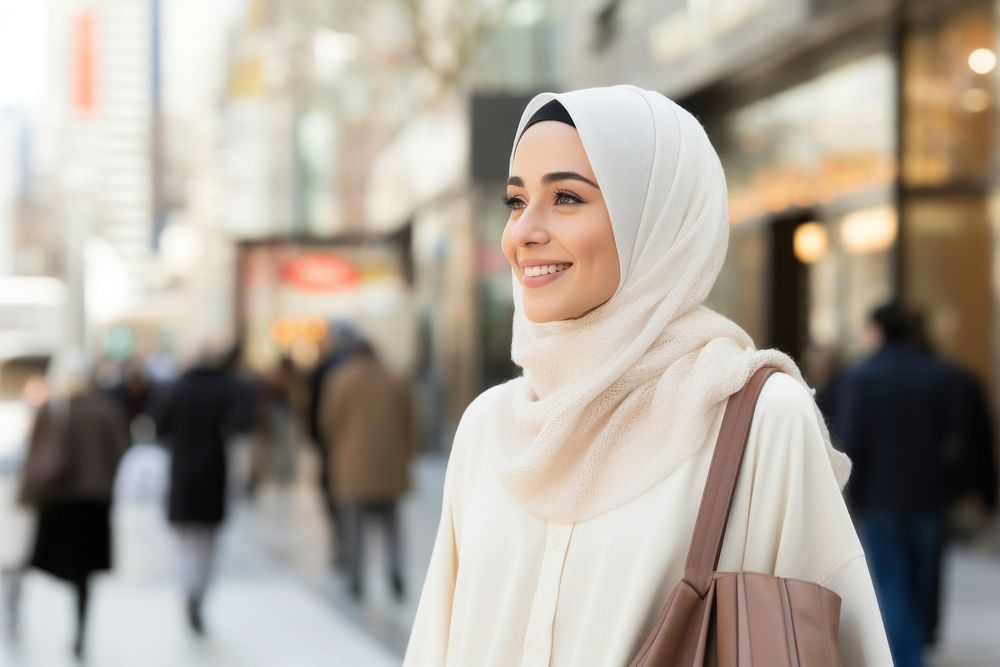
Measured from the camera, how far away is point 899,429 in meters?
6.98

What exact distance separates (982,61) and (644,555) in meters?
9.71

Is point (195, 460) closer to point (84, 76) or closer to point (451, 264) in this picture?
point (451, 264)

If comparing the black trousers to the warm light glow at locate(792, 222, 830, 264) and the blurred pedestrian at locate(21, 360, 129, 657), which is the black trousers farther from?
the warm light glow at locate(792, 222, 830, 264)

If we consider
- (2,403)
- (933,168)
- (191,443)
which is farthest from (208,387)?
(2,403)

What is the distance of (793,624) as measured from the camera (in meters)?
1.77

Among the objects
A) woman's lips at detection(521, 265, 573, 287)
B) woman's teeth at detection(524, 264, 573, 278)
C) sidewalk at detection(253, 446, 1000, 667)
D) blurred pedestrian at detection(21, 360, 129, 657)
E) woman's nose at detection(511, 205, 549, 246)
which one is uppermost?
woman's nose at detection(511, 205, 549, 246)

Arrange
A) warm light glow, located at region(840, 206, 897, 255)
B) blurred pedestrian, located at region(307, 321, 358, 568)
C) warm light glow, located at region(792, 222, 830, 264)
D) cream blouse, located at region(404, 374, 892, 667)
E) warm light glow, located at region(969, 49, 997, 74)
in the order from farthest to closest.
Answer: warm light glow, located at region(792, 222, 830, 264), warm light glow, located at region(840, 206, 897, 255), blurred pedestrian, located at region(307, 321, 358, 568), warm light glow, located at region(969, 49, 997, 74), cream blouse, located at region(404, 374, 892, 667)

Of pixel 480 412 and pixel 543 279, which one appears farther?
pixel 480 412

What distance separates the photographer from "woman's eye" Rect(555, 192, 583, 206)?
2.12 metres

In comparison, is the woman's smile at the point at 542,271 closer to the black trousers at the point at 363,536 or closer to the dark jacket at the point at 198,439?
the dark jacket at the point at 198,439

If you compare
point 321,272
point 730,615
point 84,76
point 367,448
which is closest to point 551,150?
point 730,615

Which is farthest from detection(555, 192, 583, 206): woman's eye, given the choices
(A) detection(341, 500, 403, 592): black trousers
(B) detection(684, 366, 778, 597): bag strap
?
(A) detection(341, 500, 403, 592): black trousers

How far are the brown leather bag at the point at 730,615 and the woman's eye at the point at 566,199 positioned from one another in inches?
17.2

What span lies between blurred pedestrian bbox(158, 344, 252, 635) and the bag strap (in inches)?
297
